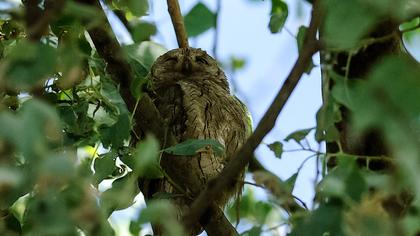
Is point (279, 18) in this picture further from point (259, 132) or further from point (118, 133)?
point (259, 132)

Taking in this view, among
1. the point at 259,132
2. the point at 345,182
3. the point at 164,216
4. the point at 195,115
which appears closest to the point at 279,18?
the point at 259,132

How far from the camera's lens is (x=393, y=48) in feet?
9.80

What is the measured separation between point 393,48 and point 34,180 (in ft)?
5.56

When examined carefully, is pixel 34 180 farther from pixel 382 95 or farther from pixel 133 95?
pixel 133 95

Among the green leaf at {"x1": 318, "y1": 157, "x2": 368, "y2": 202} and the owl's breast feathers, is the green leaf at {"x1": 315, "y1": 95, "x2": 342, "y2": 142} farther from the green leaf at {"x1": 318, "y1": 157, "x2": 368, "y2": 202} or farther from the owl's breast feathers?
the owl's breast feathers

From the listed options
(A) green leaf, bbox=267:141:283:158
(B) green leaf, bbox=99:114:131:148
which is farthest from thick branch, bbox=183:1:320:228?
(B) green leaf, bbox=99:114:131:148

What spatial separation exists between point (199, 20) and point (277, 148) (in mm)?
435

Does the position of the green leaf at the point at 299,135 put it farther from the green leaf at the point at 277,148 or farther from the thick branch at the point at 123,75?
the thick branch at the point at 123,75

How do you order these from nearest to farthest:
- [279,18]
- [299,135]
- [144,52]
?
[299,135], [279,18], [144,52]

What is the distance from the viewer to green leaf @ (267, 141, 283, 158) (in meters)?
2.61

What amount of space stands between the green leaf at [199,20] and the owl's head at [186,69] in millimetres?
2684

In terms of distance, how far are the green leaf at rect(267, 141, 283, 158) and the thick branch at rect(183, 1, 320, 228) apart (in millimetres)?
556

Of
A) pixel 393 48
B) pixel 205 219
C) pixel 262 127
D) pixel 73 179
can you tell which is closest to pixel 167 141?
pixel 205 219

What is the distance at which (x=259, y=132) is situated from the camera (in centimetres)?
201
